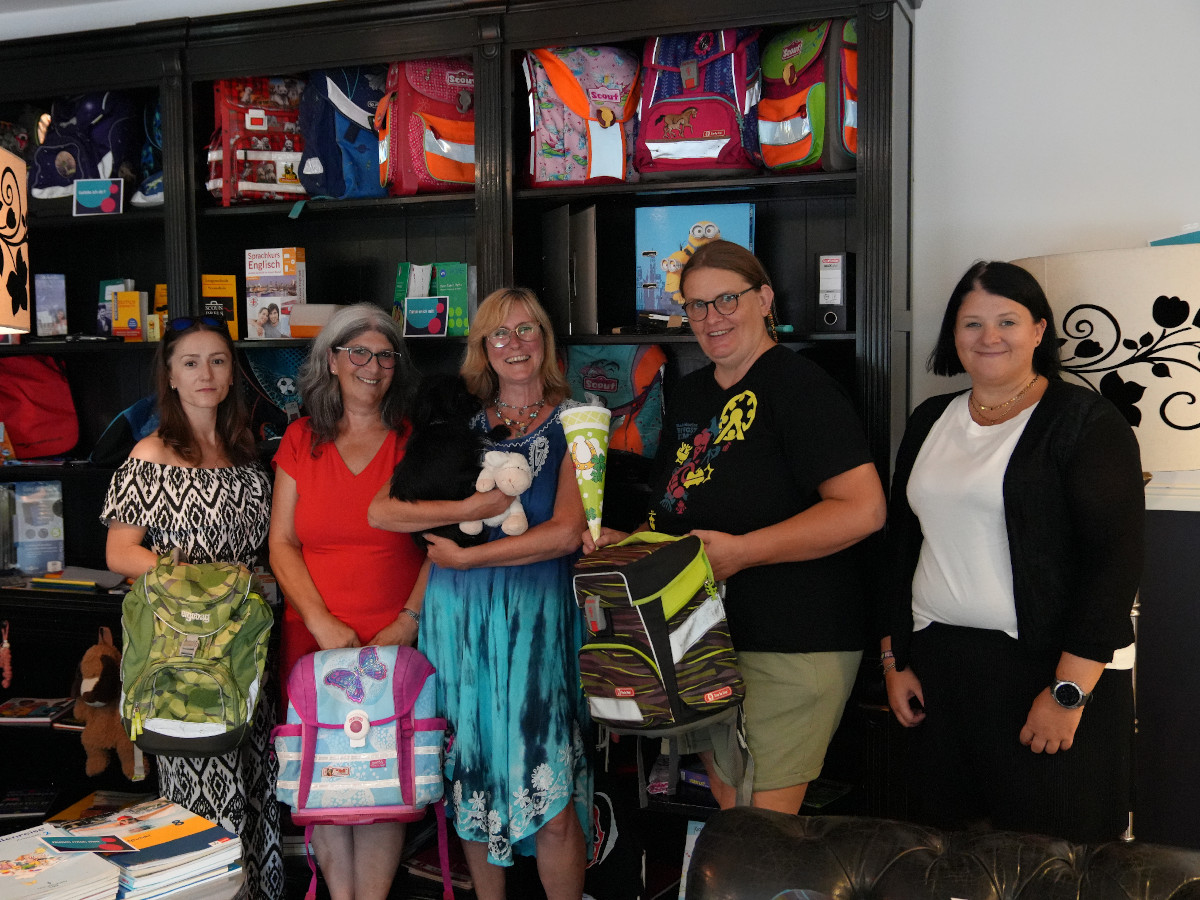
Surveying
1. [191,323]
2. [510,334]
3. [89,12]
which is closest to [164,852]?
[510,334]

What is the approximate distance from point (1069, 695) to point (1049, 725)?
69 mm

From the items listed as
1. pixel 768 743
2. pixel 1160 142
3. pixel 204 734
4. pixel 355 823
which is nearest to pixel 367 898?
pixel 355 823

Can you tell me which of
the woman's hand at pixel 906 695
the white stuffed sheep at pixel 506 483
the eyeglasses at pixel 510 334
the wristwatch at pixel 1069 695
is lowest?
the woman's hand at pixel 906 695

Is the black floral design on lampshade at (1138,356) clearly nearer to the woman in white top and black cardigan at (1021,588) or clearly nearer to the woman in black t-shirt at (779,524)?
the woman in white top and black cardigan at (1021,588)

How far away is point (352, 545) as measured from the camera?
2.40 m

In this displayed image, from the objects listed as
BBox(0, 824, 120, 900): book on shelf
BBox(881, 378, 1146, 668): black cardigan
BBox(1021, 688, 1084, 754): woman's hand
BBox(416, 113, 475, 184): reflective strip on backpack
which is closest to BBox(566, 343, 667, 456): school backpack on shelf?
BBox(416, 113, 475, 184): reflective strip on backpack

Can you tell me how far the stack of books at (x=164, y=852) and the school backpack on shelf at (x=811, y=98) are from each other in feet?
6.61

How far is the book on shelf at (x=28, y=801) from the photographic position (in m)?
3.21

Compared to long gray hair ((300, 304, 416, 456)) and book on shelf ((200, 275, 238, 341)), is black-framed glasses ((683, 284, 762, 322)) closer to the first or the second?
long gray hair ((300, 304, 416, 456))

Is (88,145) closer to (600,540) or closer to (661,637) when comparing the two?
(600,540)

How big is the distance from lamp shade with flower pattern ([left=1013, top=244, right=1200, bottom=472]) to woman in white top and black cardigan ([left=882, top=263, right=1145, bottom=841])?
7.1 inches

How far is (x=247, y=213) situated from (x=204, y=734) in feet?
5.27

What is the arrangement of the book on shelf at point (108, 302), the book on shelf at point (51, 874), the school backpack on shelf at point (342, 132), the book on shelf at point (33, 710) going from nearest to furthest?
the book on shelf at point (51, 874)
the school backpack on shelf at point (342, 132)
the book on shelf at point (33, 710)
the book on shelf at point (108, 302)


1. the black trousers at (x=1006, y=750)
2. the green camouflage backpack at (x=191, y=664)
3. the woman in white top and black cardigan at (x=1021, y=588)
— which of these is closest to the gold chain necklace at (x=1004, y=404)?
the woman in white top and black cardigan at (x=1021, y=588)
